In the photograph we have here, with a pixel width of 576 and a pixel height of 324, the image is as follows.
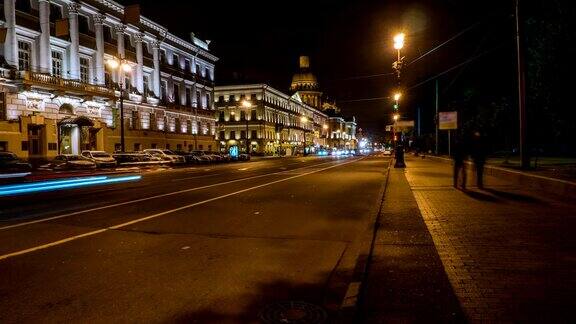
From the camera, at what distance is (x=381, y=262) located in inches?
230

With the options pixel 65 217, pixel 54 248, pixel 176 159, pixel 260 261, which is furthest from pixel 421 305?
pixel 176 159

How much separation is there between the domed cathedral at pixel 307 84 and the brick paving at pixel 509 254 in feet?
544

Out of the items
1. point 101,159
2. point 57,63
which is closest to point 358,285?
point 101,159

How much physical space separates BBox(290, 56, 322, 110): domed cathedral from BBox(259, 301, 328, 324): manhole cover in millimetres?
172224

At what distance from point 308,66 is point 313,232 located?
175014mm

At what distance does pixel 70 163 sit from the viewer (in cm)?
3231

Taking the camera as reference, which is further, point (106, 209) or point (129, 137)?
point (129, 137)

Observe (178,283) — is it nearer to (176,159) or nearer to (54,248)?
(54,248)

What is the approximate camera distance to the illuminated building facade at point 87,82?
3469 centimetres

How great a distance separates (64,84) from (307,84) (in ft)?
472

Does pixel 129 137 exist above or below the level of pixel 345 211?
above

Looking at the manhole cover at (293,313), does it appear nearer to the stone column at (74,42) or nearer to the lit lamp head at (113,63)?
the stone column at (74,42)

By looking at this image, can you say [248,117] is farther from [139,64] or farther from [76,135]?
[76,135]

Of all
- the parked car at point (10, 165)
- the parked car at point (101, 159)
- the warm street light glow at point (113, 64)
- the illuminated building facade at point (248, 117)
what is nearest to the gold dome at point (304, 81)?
the illuminated building facade at point (248, 117)
